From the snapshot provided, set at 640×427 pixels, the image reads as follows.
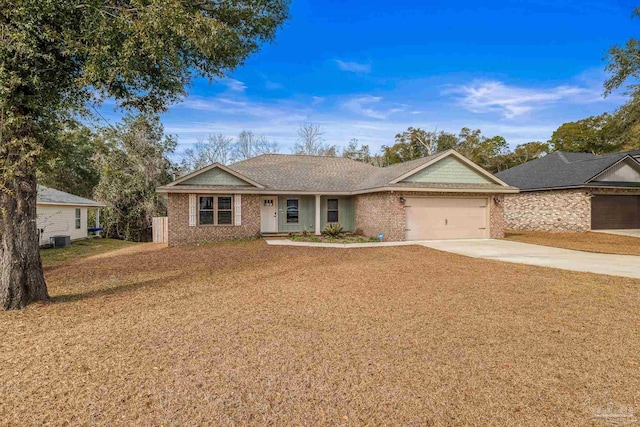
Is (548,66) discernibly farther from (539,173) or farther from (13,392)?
(13,392)

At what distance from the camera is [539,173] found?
21672 millimetres

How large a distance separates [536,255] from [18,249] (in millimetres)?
13462

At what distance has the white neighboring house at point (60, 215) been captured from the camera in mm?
15836

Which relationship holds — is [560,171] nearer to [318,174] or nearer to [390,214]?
[390,214]

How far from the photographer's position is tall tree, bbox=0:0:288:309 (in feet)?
17.9

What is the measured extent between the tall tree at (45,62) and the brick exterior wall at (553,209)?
1980cm

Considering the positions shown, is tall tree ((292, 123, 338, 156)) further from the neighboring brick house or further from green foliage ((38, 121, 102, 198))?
green foliage ((38, 121, 102, 198))

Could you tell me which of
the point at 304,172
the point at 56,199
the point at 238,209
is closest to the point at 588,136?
the point at 304,172

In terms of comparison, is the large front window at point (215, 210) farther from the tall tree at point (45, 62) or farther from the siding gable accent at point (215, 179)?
the tall tree at point (45, 62)

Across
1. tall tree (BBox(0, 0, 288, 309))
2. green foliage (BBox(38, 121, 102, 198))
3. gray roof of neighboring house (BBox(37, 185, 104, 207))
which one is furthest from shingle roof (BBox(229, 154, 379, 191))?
green foliage (BBox(38, 121, 102, 198))

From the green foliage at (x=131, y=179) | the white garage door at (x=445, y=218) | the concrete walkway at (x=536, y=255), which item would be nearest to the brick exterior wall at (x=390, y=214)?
the white garage door at (x=445, y=218)

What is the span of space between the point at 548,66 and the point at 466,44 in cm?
572

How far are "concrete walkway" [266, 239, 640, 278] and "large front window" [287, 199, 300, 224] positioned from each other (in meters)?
2.16

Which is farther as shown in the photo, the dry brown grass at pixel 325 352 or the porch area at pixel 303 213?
the porch area at pixel 303 213
